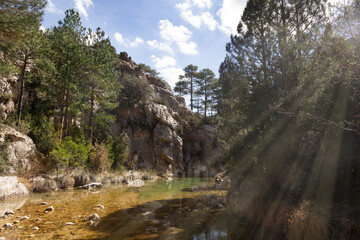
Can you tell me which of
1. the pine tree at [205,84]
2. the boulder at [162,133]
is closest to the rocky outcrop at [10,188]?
the boulder at [162,133]

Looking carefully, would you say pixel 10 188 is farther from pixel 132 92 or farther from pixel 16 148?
pixel 132 92

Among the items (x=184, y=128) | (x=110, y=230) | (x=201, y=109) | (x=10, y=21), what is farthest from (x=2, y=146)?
(x=201, y=109)

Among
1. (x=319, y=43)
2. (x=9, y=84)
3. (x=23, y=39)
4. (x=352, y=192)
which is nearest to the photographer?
(x=352, y=192)

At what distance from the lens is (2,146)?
12781mm

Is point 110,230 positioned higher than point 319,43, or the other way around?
point 319,43

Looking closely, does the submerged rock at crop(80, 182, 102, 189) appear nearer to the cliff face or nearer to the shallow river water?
the shallow river water

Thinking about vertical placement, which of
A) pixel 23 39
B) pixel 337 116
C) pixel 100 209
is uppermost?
pixel 23 39

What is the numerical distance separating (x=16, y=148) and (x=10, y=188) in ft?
14.4

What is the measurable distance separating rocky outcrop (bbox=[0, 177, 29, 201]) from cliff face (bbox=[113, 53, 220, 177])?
50.5 ft

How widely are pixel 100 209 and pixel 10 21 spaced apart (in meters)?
9.84

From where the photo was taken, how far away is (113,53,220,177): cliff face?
31469 mm

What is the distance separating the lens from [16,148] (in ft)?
45.2

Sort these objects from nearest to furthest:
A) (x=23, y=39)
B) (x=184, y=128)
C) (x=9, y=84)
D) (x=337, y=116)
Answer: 1. (x=337, y=116)
2. (x=23, y=39)
3. (x=9, y=84)
4. (x=184, y=128)

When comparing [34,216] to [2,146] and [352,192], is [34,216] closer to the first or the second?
[2,146]
